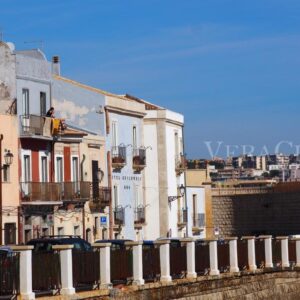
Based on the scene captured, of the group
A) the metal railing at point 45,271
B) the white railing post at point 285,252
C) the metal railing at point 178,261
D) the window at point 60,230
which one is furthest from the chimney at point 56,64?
the metal railing at point 45,271

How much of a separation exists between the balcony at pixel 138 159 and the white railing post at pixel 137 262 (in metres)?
33.4

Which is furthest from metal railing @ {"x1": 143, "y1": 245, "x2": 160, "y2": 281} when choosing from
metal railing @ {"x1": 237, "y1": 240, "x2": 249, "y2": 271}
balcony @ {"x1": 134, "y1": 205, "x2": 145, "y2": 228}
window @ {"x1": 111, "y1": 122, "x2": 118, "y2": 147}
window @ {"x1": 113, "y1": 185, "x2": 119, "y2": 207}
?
balcony @ {"x1": 134, "y1": 205, "x2": 145, "y2": 228}

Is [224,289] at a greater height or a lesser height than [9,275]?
lesser

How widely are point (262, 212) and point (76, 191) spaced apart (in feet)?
137

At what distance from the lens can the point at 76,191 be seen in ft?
182

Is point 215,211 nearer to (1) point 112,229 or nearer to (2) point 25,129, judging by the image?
(1) point 112,229

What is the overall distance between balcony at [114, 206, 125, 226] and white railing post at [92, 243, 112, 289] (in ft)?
105

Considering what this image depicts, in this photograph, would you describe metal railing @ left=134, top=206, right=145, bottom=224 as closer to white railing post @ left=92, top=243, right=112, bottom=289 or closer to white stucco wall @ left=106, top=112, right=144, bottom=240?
white stucco wall @ left=106, top=112, right=144, bottom=240

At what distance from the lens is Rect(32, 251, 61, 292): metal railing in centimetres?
2553

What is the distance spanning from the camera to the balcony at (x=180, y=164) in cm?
7194

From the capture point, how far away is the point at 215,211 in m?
93.2

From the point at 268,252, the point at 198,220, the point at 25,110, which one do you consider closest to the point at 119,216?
the point at 25,110

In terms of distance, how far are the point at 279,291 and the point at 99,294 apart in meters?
15.5

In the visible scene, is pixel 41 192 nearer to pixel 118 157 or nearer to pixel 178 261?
pixel 118 157
